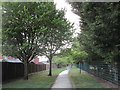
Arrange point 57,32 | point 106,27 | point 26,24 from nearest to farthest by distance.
Result: point 106,27
point 26,24
point 57,32

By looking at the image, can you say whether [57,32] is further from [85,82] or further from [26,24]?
[85,82]

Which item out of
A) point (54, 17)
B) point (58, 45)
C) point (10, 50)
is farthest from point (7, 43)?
point (58, 45)

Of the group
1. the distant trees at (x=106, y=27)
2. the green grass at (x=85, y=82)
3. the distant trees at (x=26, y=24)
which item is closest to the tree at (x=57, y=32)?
the distant trees at (x=26, y=24)

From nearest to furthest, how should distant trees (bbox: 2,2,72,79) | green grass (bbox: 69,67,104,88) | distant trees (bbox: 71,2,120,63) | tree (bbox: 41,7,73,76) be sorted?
distant trees (bbox: 71,2,120,63), green grass (bbox: 69,67,104,88), distant trees (bbox: 2,2,72,79), tree (bbox: 41,7,73,76)

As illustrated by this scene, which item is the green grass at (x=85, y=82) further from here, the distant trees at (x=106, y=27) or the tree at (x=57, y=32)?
the tree at (x=57, y=32)

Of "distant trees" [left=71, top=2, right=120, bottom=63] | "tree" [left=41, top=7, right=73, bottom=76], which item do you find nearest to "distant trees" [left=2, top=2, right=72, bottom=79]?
"tree" [left=41, top=7, right=73, bottom=76]

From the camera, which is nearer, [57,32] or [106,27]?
[106,27]

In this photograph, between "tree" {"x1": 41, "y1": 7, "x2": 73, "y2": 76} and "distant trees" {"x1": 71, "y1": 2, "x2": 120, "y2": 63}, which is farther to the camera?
"tree" {"x1": 41, "y1": 7, "x2": 73, "y2": 76}

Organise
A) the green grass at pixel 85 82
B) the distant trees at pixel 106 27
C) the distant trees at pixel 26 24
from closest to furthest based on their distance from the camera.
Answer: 1. the distant trees at pixel 106 27
2. the green grass at pixel 85 82
3. the distant trees at pixel 26 24

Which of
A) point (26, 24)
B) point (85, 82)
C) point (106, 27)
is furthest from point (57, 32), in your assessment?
point (106, 27)

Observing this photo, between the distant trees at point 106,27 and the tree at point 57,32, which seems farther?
the tree at point 57,32

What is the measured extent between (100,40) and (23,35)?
879cm

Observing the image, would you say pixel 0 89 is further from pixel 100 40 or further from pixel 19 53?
pixel 100 40

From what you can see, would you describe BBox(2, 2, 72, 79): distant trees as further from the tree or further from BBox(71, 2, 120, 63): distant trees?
BBox(71, 2, 120, 63): distant trees
